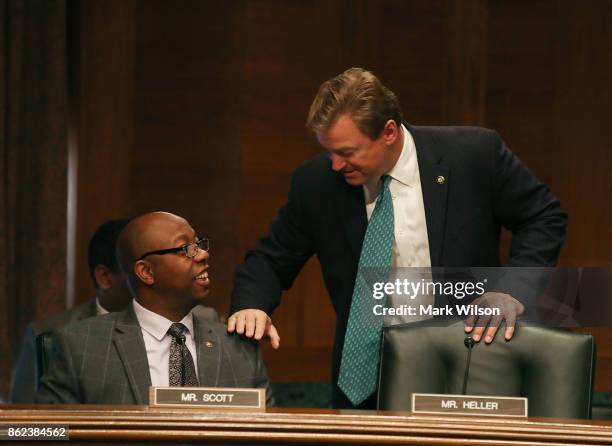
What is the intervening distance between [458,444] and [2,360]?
3.40m

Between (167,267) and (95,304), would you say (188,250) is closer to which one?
(167,267)

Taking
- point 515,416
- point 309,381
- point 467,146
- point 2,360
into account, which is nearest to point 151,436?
point 515,416

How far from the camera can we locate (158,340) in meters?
2.91

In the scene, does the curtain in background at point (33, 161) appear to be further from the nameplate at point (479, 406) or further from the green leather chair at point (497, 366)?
the nameplate at point (479, 406)

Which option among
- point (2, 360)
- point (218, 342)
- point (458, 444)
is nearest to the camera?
point (458, 444)

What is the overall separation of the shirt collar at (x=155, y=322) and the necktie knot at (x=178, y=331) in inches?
0.4

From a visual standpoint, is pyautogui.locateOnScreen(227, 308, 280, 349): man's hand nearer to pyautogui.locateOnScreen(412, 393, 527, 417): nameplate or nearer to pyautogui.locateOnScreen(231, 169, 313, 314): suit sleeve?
pyautogui.locateOnScreen(231, 169, 313, 314): suit sleeve

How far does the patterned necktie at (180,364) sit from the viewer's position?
9.34ft

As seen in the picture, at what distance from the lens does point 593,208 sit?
5.69 meters

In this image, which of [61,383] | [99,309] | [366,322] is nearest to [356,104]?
[366,322]

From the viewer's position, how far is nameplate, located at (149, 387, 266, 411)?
223cm

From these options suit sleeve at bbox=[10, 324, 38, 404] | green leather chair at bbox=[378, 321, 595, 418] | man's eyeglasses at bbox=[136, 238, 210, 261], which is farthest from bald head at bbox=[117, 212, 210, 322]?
suit sleeve at bbox=[10, 324, 38, 404]

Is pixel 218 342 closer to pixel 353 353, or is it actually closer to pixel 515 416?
pixel 353 353

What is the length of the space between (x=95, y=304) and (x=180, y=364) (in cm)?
136
